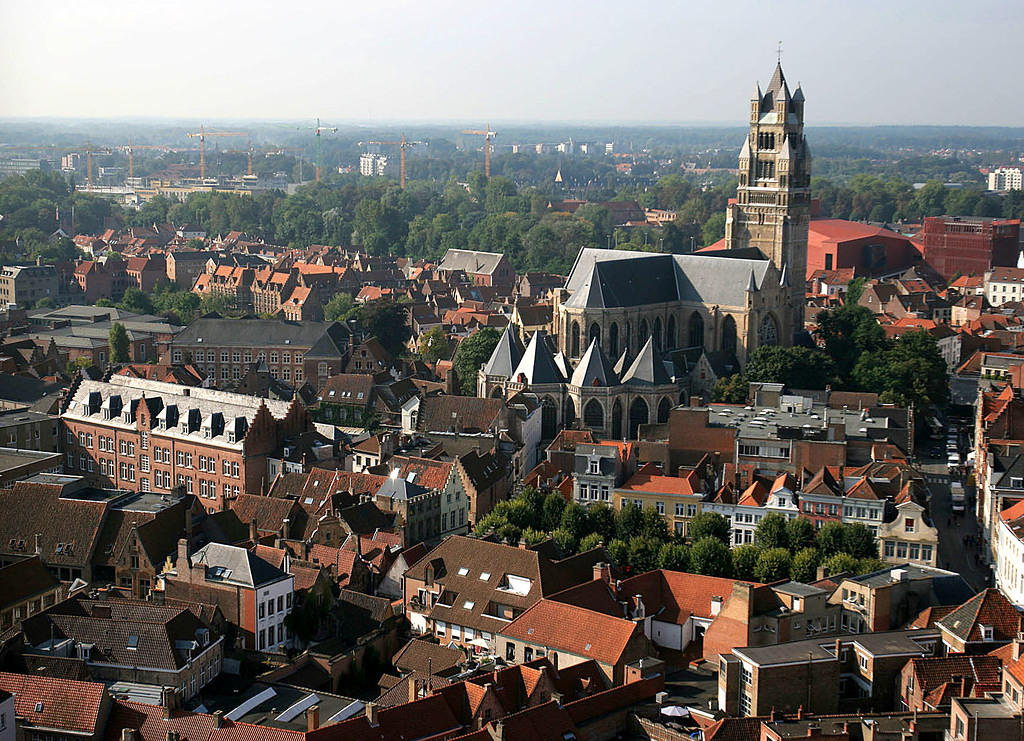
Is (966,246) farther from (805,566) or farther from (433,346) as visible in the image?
(805,566)

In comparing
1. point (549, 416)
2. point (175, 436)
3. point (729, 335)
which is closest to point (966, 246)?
point (729, 335)

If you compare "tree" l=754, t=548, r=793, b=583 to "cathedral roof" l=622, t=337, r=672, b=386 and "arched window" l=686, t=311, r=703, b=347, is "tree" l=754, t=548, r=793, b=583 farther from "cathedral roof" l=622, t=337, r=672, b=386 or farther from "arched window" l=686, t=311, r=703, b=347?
"arched window" l=686, t=311, r=703, b=347

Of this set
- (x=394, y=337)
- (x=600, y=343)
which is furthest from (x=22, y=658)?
(x=394, y=337)

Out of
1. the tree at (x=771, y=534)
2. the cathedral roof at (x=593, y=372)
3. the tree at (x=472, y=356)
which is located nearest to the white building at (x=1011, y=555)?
the tree at (x=771, y=534)

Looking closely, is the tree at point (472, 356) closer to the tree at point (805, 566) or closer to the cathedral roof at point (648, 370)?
the cathedral roof at point (648, 370)

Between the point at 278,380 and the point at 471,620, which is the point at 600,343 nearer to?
the point at 278,380
